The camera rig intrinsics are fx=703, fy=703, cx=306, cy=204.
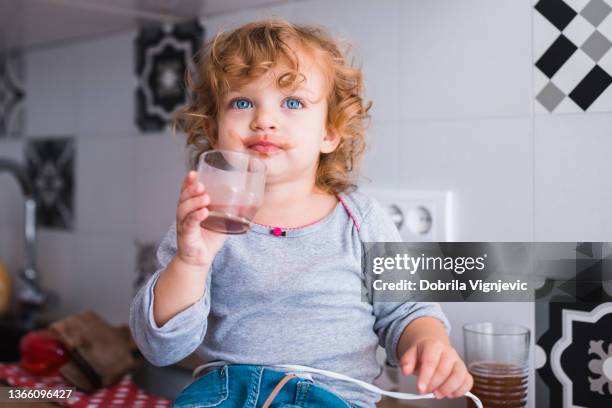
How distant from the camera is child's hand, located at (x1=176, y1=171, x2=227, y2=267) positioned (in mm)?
564

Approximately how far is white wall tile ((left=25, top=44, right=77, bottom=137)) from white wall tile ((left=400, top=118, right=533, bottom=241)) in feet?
2.67

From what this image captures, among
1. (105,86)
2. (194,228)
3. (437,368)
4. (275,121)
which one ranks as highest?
(105,86)

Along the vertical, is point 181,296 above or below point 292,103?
below

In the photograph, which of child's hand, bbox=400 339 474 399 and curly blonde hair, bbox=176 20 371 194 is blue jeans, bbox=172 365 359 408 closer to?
child's hand, bbox=400 339 474 399

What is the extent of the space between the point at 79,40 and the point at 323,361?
92 cm

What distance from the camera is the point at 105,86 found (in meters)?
1.30

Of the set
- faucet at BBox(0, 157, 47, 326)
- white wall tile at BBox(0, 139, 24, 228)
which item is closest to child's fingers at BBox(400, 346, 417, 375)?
faucet at BBox(0, 157, 47, 326)

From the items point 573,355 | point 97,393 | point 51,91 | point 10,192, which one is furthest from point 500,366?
point 10,192

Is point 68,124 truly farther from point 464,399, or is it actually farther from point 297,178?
point 464,399

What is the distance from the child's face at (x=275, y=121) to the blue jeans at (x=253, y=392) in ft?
0.62

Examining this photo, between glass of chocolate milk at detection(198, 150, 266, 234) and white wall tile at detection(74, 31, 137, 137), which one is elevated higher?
white wall tile at detection(74, 31, 137, 137)

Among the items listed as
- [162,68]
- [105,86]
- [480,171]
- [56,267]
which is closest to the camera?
[480,171]

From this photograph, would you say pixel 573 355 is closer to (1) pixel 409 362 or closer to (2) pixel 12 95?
(1) pixel 409 362

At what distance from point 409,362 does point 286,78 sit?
284 mm
